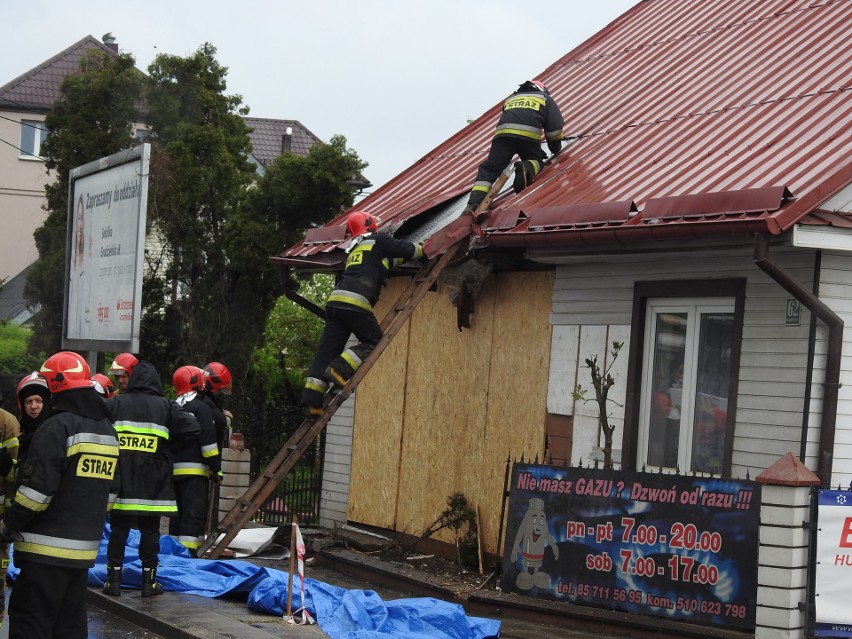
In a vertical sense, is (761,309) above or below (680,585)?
above

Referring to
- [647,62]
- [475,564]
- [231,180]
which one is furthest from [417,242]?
[231,180]

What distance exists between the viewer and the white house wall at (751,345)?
896 centimetres

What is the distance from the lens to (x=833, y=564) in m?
7.84

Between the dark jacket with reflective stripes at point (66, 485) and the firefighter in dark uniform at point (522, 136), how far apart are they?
19.5 ft

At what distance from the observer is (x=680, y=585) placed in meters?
8.73

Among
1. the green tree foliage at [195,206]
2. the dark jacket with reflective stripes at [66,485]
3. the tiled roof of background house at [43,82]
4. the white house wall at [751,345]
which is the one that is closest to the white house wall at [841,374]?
Answer: the white house wall at [751,345]

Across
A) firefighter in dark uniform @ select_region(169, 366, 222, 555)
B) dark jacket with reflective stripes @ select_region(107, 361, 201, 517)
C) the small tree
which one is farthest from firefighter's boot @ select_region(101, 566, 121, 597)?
the small tree

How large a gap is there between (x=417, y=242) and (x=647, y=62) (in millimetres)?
4096

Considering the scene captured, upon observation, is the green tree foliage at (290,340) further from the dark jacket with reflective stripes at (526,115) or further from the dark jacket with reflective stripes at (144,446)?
the dark jacket with reflective stripes at (144,446)

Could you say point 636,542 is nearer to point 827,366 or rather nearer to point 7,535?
point 827,366

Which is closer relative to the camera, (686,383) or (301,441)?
(686,383)

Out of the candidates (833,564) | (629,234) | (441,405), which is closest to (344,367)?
(441,405)

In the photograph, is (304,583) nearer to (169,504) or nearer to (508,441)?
(169,504)

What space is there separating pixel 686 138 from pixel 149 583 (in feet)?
20.2
